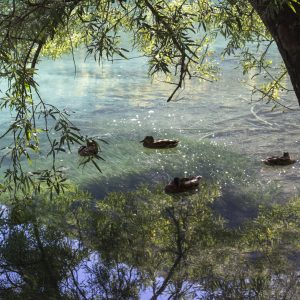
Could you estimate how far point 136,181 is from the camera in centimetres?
564

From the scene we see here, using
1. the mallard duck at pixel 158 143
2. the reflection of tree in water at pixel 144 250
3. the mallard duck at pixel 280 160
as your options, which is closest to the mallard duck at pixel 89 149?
the reflection of tree in water at pixel 144 250

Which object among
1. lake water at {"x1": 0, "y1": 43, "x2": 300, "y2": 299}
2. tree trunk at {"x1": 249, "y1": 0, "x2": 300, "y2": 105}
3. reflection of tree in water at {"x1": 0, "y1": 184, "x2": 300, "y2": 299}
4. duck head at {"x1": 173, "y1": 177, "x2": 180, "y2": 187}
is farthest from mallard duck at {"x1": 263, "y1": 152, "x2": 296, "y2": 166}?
tree trunk at {"x1": 249, "y1": 0, "x2": 300, "y2": 105}

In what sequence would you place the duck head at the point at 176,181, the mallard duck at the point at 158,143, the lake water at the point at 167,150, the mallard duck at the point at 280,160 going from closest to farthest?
1. the lake water at the point at 167,150
2. the duck head at the point at 176,181
3. the mallard duck at the point at 280,160
4. the mallard duck at the point at 158,143

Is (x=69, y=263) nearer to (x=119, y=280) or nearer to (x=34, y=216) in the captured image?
(x=119, y=280)

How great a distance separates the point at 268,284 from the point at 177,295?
523 mm

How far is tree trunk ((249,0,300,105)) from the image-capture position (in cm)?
266

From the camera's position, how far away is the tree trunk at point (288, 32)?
2.66 m

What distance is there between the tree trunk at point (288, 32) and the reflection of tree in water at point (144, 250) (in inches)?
49.1

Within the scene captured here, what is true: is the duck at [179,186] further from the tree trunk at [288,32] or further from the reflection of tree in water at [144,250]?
the tree trunk at [288,32]

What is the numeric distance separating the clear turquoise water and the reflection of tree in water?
0.70 meters

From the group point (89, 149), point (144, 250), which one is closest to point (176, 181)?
point (89, 149)

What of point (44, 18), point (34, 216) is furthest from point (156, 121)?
point (44, 18)

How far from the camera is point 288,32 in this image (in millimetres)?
2672

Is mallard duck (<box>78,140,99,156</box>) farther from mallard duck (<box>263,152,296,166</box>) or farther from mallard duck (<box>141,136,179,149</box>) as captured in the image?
mallard duck (<box>263,152,296,166</box>)
